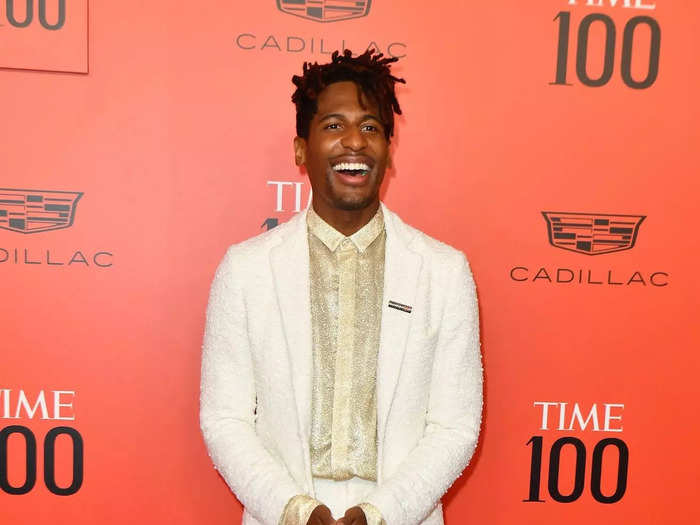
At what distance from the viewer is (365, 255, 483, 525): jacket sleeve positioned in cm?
143

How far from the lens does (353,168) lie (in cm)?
143

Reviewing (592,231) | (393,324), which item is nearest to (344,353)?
(393,324)

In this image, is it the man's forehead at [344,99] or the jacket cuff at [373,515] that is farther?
the man's forehead at [344,99]

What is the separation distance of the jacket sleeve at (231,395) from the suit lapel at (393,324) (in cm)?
26

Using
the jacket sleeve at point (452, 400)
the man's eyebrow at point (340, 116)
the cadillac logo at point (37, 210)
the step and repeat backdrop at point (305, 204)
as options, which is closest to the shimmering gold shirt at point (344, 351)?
the jacket sleeve at point (452, 400)

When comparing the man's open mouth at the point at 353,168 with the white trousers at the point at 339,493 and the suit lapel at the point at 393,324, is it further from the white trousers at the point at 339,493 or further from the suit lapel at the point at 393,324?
the white trousers at the point at 339,493

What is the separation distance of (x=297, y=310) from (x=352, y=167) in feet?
1.07

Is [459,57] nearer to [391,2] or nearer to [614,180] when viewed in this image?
[391,2]

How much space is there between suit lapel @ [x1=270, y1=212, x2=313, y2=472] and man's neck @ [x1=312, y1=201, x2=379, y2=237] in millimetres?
60

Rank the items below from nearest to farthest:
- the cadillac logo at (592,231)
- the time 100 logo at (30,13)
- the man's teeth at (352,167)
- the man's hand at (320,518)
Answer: the man's hand at (320,518)
the man's teeth at (352,167)
the time 100 logo at (30,13)
the cadillac logo at (592,231)

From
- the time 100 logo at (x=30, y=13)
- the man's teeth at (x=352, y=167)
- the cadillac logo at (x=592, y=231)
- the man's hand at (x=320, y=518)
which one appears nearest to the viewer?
the man's hand at (x=320, y=518)

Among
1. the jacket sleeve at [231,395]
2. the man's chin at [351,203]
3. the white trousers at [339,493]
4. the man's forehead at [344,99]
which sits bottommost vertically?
the white trousers at [339,493]

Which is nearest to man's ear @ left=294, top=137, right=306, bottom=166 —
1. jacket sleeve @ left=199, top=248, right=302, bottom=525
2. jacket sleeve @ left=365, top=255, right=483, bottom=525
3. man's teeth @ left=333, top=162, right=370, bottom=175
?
man's teeth @ left=333, top=162, right=370, bottom=175

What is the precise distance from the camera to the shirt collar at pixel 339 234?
1499 mm
